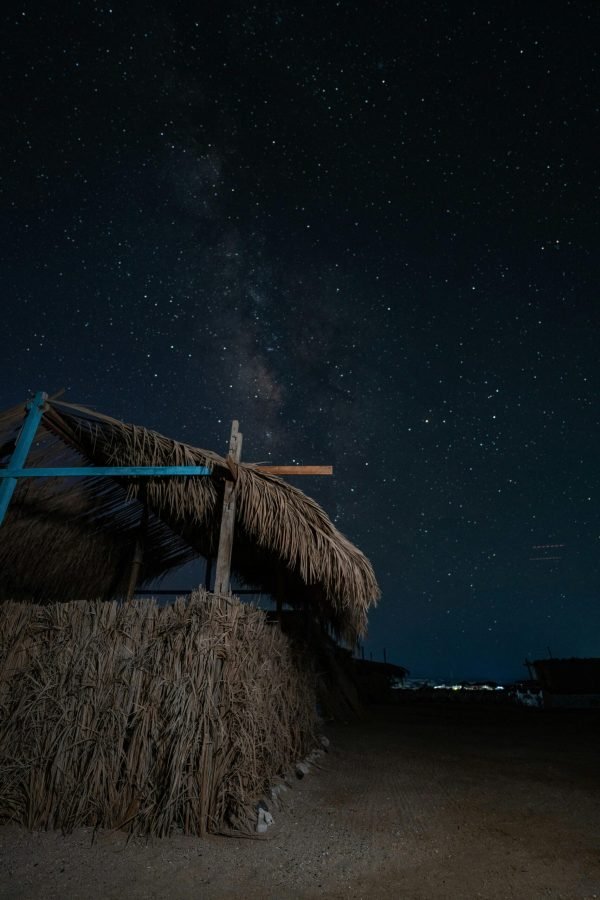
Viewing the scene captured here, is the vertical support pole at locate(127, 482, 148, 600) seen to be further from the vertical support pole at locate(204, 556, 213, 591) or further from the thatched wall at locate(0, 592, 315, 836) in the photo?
the thatched wall at locate(0, 592, 315, 836)

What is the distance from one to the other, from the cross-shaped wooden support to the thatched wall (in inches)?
19.7

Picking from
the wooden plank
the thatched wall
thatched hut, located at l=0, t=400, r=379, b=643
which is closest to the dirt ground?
the thatched wall

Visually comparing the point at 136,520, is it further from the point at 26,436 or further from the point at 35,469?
the point at 26,436

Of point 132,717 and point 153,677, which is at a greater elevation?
point 153,677

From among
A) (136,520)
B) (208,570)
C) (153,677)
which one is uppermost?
(136,520)

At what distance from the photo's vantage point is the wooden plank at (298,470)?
525 centimetres

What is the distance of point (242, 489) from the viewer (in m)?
5.02

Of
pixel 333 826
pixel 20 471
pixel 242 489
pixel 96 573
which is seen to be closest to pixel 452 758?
pixel 333 826

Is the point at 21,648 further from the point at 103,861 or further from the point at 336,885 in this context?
the point at 336,885

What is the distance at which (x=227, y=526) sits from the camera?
4.75 metres

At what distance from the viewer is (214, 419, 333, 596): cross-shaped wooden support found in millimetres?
4421

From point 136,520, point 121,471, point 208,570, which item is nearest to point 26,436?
point 121,471

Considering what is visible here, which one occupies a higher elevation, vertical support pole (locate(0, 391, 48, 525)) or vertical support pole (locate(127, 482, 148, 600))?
vertical support pole (locate(0, 391, 48, 525))

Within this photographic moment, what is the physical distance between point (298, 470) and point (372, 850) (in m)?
3.46
